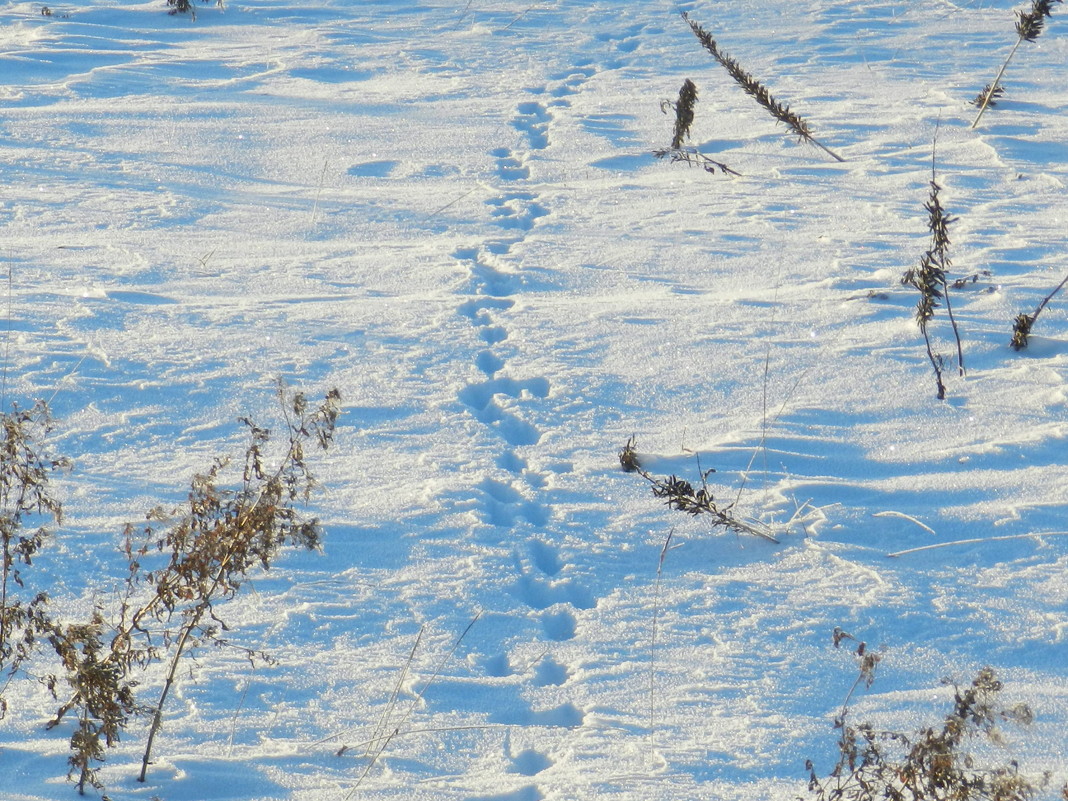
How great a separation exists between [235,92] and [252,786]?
5703mm

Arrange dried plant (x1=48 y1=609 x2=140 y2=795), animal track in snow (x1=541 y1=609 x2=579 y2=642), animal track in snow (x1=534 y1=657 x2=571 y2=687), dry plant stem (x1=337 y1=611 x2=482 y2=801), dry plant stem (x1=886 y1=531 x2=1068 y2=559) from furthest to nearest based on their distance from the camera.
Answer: dry plant stem (x1=886 y1=531 x2=1068 y2=559), animal track in snow (x1=541 y1=609 x2=579 y2=642), animal track in snow (x1=534 y1=657 x2=571 y2=687), dry plant stem (x1=337 y1=611 x2=482 y2=801), dried plant (x1=48 y1=609 x2=140 y2=795)

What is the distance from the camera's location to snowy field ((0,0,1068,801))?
2.25 m

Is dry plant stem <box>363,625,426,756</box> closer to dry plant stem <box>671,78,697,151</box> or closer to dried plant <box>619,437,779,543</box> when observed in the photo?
dried plant <box>619,437,779,543</box>

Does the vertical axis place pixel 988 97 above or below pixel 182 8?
below

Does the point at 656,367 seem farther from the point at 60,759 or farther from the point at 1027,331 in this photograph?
the point at 60,759

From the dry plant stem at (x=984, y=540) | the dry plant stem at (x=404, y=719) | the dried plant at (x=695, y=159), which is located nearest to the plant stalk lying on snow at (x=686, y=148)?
the dried plant at (x=695, y=159)

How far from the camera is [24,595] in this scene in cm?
258

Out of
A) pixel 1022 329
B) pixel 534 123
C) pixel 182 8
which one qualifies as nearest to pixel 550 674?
pixel 1022 329

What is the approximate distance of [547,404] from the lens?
3.59 meters

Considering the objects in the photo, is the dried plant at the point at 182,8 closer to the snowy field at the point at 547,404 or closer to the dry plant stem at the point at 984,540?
the snowy field at the point at 547,404

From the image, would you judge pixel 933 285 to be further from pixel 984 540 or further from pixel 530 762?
pixel 530 762

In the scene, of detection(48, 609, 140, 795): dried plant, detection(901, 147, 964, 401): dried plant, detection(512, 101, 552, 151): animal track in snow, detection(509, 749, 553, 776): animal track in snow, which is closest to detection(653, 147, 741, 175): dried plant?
detection(512, 101, 552, 151): animal track in snow

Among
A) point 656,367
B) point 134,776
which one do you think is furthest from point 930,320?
point 134,776

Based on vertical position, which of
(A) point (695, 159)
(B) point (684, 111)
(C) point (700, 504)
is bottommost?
(C) point (700, 504)
